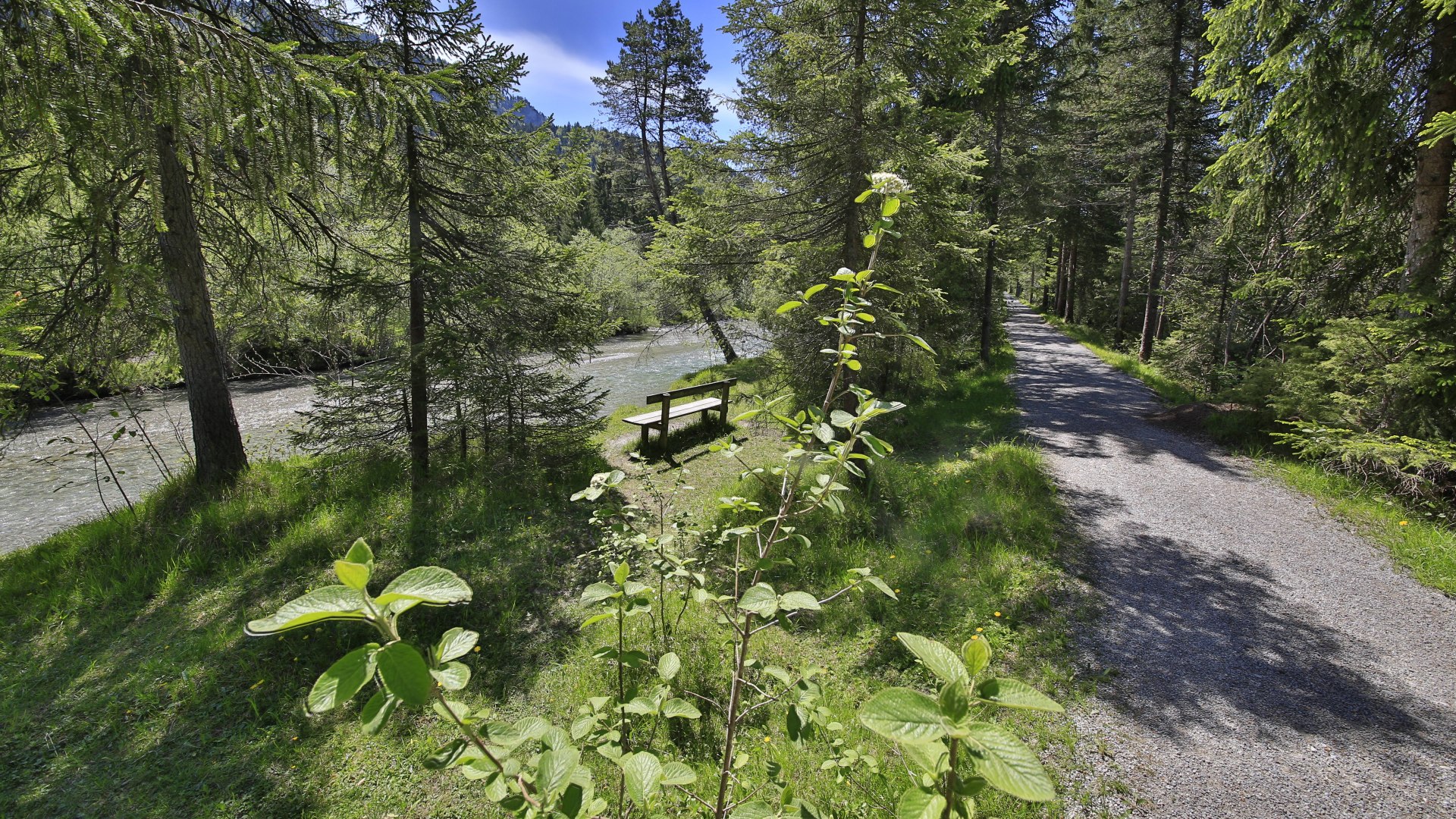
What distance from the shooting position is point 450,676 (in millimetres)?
969

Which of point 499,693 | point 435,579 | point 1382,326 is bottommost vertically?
point 499,693

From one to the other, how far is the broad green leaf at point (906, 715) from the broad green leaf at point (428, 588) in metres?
0.68

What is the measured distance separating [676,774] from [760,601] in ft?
1.57

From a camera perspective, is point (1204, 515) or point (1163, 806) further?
point (1204, 515)

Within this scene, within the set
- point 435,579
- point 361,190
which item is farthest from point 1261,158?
point 361,190

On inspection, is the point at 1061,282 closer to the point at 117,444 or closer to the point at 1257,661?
the point at 1257,661

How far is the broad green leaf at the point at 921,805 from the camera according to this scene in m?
0.96

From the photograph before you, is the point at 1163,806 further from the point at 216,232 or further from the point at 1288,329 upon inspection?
the point at 216,232

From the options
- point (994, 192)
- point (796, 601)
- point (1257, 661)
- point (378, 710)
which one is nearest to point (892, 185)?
point (796, 601)

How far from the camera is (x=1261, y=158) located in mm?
7496

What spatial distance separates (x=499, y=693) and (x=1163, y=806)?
156 inches

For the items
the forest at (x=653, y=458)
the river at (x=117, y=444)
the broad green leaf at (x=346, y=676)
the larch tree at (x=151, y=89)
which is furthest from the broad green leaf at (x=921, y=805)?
the river at (x=117, y=444)

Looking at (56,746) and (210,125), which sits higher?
(210,125)

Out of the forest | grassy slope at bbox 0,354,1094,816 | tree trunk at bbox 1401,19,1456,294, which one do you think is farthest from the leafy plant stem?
tree trunk at bbox 1401,19,1456,294
